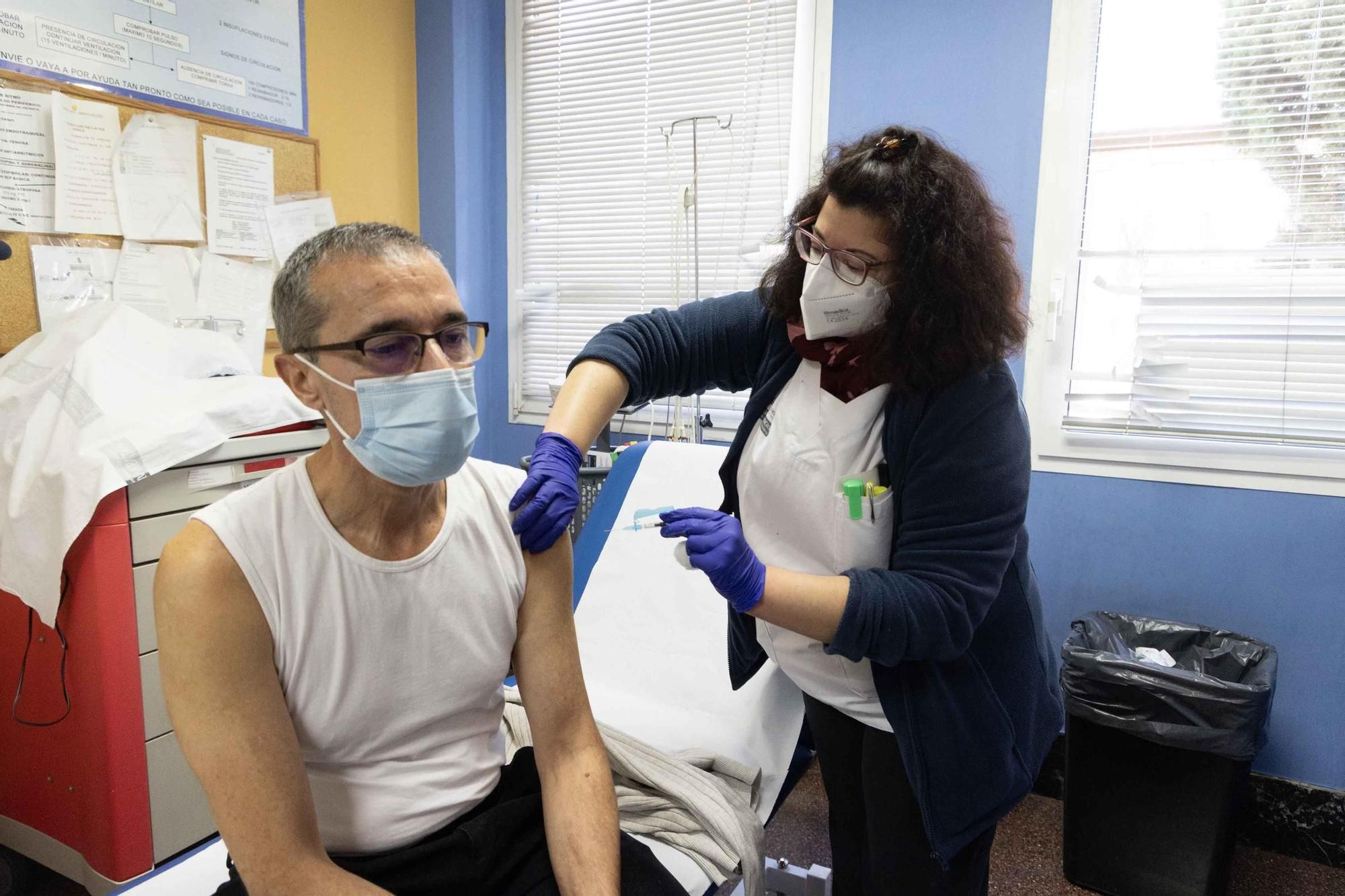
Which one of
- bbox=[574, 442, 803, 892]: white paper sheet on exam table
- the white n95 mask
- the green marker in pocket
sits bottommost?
bbox=[574, 442, 803, 892]: white paper sheet on exam table

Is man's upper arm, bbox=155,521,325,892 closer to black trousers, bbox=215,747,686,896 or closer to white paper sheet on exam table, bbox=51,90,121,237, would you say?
black trousers, bbox=215,747,686,896

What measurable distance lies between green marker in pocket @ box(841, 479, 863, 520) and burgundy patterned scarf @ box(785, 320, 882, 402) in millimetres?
127

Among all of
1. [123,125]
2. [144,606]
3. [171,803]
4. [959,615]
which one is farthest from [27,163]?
[959,615]

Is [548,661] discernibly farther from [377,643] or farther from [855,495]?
[855,495]

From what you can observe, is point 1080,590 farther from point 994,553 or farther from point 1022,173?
point 994,553

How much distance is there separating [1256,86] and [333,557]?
230 centimetres

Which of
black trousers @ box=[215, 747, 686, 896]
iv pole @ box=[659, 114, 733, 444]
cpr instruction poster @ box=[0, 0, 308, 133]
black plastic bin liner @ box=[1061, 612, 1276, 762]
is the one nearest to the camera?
black trousers @ box=[215, 747, 686, 896]

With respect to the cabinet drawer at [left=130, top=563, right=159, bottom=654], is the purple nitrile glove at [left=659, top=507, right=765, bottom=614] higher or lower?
higher

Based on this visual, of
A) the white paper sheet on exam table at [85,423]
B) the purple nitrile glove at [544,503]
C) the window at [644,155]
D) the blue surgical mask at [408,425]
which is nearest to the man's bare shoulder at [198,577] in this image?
the blue surgical mask at [408,425]

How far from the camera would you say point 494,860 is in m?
1.02

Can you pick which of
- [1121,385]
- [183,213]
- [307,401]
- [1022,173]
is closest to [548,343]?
[183,213]

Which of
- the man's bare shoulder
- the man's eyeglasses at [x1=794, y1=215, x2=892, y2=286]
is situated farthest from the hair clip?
the man's bare shoulder

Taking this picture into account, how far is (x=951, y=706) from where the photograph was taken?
112cm

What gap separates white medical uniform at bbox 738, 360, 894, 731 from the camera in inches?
45.9
